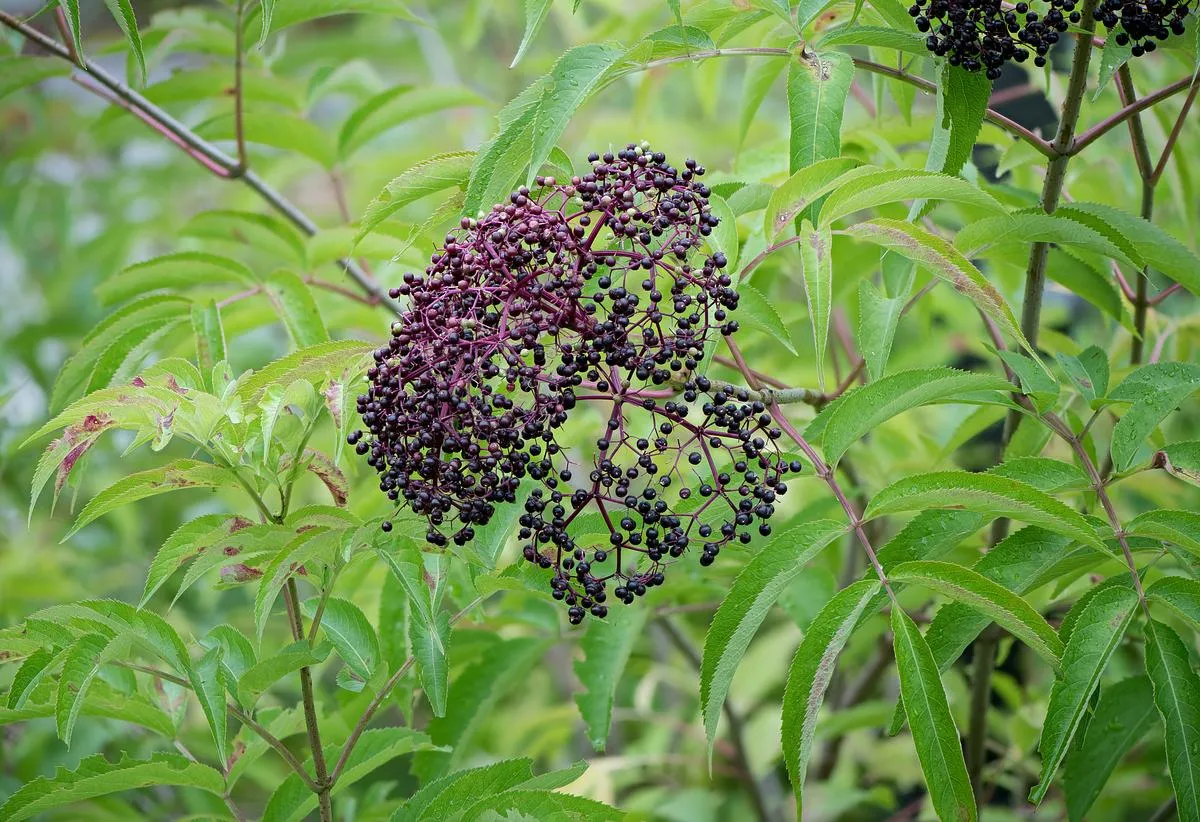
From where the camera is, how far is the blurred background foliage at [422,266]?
1890 mm

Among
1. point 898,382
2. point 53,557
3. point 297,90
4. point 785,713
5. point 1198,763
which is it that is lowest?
point 1198,763

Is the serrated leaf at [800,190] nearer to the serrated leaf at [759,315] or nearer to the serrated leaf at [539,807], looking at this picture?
the serrated leaf at [759,315]

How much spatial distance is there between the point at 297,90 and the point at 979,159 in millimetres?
2779

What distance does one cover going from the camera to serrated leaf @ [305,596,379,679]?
1.45m

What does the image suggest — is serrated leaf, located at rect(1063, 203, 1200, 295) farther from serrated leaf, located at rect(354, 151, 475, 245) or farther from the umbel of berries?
serrated leaf, located at rect(354, 151, 475, 245)

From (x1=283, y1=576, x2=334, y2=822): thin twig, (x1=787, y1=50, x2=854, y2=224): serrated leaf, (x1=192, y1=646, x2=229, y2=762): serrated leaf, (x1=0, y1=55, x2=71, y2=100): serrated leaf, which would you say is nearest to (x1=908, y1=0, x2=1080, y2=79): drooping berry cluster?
(x1=787, y1=50, x2=854, y2=224): serrated leaf

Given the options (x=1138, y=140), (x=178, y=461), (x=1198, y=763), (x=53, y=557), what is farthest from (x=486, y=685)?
(x=53, y=557)

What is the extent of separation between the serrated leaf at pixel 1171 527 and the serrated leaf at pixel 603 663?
801 millimetres

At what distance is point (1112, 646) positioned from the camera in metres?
1.18

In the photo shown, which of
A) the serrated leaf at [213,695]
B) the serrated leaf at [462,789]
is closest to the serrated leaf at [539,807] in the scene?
the serrated leaf at [462,789]

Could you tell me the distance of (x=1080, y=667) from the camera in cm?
117

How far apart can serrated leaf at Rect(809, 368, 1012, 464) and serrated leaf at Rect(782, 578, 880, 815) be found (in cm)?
20

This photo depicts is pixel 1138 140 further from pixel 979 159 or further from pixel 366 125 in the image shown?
pixel 979 159

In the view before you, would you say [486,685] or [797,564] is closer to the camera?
[797,564]
